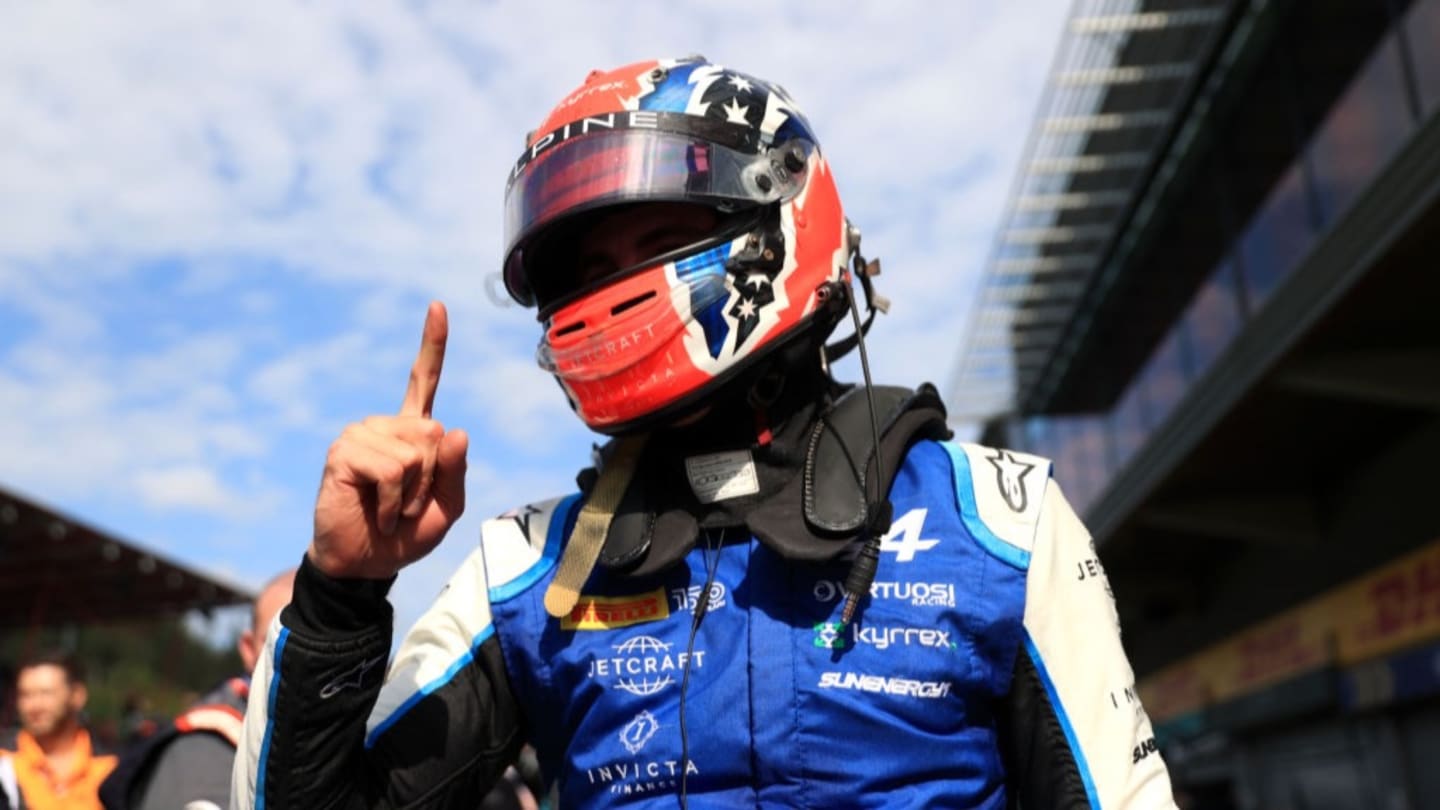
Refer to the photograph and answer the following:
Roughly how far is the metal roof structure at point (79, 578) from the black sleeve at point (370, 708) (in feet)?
52.4

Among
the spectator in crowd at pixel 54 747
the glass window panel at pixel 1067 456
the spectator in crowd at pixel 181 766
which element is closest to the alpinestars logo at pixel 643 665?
the spectator in crowd at pixel 181 766

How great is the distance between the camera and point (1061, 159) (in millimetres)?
14414

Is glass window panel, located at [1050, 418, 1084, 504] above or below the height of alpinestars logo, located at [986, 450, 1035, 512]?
above

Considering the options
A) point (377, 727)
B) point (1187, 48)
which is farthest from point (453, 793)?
point (1187, 48)

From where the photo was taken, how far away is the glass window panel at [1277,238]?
9867 mm

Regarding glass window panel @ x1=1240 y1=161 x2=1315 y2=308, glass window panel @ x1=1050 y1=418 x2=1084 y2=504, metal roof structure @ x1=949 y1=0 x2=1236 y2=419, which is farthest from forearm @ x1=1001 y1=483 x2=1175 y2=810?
glass window panel @ x1=1050 y1=418 x2=1084 y2=504

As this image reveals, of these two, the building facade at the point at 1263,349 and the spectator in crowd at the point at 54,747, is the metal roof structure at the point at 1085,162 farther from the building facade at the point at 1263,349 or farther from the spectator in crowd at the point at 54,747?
the spectator in crowd at the point at 54,747

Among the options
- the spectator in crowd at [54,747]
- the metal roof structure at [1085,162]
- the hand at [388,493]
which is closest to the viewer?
the hand at [388,493]

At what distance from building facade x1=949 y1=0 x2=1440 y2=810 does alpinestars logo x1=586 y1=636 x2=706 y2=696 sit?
7.18m

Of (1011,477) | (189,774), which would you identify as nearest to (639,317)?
(1011,477)

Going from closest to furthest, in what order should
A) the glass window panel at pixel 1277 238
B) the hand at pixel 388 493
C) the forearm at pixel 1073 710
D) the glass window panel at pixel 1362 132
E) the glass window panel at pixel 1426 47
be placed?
the hand at pixel 388 493, the forearm at pixel 1073 710, the glass window panel at pixel 1426 47, the glass window panel at pixel 1362 132, the glass window panel at pixel 1277 238

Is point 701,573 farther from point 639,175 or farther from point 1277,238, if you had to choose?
point 1277,238

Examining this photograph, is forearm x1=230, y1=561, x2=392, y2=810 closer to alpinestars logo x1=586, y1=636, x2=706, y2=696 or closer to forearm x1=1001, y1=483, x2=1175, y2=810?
alpinestars logo x1=586, y1=636, x2=706, y2=696

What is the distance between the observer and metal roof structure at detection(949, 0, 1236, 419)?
12.1m
